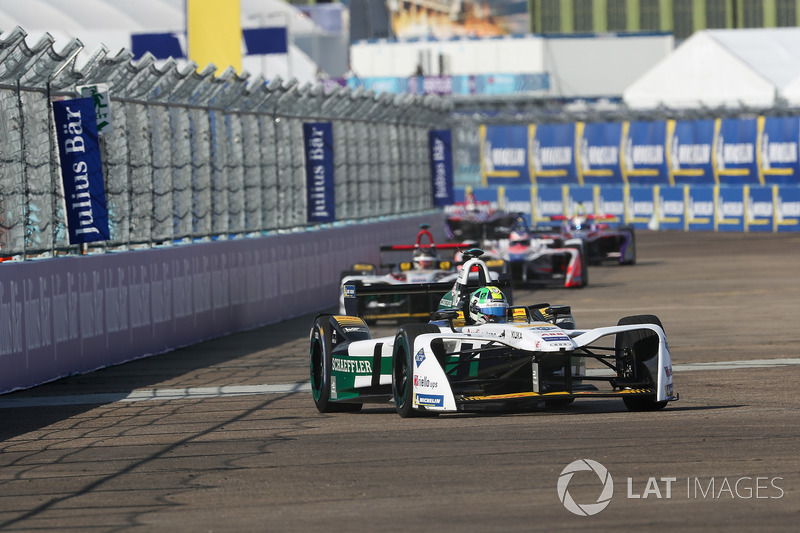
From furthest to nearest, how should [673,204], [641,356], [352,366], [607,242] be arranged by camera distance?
[673,204]
[607,242]
[352,366]
[641,356]

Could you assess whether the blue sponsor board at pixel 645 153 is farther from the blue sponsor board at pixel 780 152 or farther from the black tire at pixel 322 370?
the black tire at pixel 322 370

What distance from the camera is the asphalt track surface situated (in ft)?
26.3

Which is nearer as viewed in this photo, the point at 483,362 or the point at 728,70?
the point at 483,362

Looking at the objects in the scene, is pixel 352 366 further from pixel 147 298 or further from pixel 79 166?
pixel 147 298

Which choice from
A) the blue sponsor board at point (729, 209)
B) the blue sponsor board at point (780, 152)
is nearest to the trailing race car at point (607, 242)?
the blue sponsor board at point (780, 152)

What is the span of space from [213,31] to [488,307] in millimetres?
17274

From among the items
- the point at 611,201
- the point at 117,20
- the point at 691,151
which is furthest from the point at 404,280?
the point at 117,20

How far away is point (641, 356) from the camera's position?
39.0ft

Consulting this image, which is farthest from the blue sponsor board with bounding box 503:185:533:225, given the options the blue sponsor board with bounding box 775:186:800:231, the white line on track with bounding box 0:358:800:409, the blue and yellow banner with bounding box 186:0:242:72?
the white line on track with bounding box 0:358:800:409

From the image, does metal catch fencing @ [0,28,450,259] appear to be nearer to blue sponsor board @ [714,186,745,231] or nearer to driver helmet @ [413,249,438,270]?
driver helmet @ [413,249,438,270]

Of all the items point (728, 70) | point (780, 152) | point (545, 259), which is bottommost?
point (545, 259)

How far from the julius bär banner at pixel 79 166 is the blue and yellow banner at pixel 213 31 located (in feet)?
37.8

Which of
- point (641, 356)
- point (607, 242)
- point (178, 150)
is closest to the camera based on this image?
point (641, 356)

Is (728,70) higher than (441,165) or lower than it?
higher
